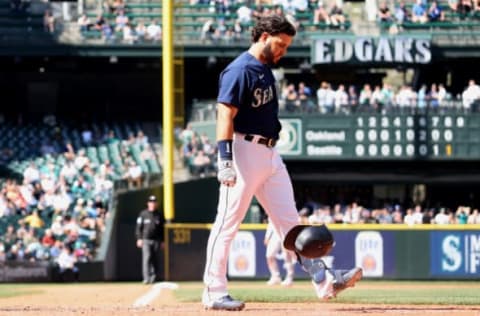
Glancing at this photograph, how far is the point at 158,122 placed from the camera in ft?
101

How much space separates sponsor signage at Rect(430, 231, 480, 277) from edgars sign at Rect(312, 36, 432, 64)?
717 cm

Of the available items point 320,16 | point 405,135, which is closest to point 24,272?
point 405,135

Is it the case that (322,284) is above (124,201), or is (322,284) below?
above

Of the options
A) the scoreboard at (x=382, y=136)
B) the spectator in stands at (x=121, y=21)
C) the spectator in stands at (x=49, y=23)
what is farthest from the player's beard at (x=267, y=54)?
the spectator in stands at (x=49, y=23)

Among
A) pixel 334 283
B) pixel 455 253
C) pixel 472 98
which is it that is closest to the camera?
pixel 334 283

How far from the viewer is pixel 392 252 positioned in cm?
2197

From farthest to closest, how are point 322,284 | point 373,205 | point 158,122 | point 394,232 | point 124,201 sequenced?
point 158,122
point 373,205
point 124,201
point 394,232
point 322,284

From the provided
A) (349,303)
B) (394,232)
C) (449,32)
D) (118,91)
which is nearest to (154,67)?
(118,91)

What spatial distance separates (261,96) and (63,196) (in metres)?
15.6

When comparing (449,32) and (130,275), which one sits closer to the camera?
(130,275)

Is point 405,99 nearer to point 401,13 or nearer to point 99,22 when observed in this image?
point 401,13

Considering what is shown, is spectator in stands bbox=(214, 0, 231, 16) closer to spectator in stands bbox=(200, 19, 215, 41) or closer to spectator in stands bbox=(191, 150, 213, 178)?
spectator in stands bbox=(200, 19, 215, 41)

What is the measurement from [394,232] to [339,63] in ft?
24.4

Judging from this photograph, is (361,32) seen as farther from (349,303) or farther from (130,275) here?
(349,303)
